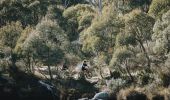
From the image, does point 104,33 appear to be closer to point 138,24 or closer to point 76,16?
point 138,24

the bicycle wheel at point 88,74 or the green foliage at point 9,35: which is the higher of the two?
the green foliage at point 9,35

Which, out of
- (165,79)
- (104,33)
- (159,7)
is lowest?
(165,79)

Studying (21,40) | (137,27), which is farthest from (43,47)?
(137,27)

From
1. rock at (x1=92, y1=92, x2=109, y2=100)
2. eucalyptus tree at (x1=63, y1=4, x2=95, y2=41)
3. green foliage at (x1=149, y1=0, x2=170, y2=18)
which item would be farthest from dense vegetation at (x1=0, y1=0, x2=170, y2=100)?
eucalyptus tree at (x1=63, y1=4, x2=95, y2=41)

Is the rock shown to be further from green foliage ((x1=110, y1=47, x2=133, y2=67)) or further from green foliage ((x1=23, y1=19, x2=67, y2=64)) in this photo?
green foliage ((x1=23, y1=19, x2=67, y2=64))

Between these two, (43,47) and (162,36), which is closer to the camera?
(162,36)

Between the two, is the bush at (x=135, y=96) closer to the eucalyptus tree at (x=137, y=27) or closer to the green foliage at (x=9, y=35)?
the eucalyptus tree at (x=137, y=27)

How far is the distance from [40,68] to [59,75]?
6.19 metres

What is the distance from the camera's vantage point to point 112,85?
48.7m

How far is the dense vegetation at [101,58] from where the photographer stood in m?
48.2

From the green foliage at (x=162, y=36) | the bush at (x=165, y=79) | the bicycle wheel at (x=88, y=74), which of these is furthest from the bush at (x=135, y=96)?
the bicycle wheel at (x=88, y=74)

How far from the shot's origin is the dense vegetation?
158 feet

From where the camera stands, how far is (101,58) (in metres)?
52.2

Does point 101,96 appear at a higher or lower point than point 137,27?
lower
